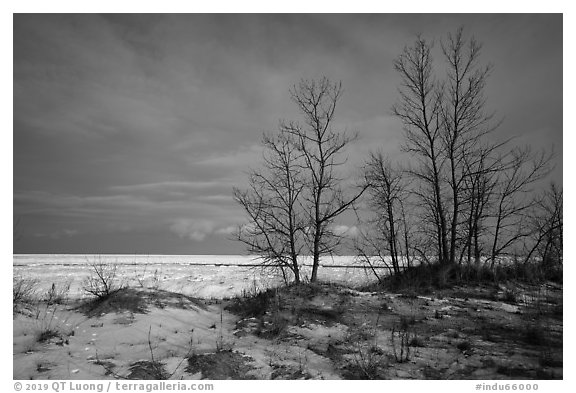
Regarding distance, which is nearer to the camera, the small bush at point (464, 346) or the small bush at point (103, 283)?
the small bush at point (464, 346)

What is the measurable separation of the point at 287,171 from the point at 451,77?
284 inches

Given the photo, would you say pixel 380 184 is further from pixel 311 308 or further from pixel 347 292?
pixel 311 308

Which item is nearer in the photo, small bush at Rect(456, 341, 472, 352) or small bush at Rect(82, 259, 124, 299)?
small bush at Rect(456, 341, 472, 352)

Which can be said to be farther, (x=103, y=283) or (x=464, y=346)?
(x=103, y=283)

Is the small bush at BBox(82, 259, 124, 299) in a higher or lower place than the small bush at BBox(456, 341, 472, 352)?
higher

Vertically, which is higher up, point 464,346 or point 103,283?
point 103,283

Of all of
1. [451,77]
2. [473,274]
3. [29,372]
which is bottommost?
[29,372]

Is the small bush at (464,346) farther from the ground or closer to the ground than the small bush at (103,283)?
closer to the ground

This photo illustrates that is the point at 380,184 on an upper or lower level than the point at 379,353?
upper

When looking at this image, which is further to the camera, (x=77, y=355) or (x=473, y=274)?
(x=473, y=274)
